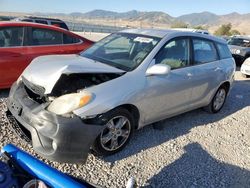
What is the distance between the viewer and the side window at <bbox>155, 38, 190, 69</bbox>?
4770 mm

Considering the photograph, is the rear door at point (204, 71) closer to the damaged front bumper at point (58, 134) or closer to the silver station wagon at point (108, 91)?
the silver station wagon at point (108, 91)

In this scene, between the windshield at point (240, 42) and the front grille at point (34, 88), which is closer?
the front grille at point (34, 88)

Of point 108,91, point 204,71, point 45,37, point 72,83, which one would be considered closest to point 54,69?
point 72,83

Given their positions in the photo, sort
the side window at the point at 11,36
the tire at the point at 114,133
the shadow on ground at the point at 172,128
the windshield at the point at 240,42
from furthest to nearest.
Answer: the windshield at the point at 240,42, the side window at the point at 11,36, the shadow on ground at the point at 172,128, the tire at the point at 114,133

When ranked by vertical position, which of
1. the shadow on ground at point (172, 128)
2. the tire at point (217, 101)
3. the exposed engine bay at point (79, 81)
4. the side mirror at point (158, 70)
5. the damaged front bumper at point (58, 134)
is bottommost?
the shadow on ground at point (172, 128)

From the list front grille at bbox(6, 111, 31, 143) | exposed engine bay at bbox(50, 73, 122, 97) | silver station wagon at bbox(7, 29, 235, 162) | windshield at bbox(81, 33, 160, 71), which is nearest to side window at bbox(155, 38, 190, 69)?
silver station wagon at bbox(7, 29, 235, 162)

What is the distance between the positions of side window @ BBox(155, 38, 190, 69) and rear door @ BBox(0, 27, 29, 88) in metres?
2.88

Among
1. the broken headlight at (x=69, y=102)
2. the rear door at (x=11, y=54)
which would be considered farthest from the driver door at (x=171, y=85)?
the rear door at (x=11, y=54)

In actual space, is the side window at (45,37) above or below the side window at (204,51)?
below

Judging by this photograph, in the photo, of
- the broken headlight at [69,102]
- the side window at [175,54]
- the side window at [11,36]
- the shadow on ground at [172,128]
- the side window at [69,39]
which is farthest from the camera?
the side window at [69,39]

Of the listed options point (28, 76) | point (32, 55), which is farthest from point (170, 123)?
point (32, 55)

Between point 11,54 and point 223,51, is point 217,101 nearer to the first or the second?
point 223,51

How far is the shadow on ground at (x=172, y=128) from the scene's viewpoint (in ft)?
14.6

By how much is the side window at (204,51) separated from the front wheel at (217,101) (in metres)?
0.72
